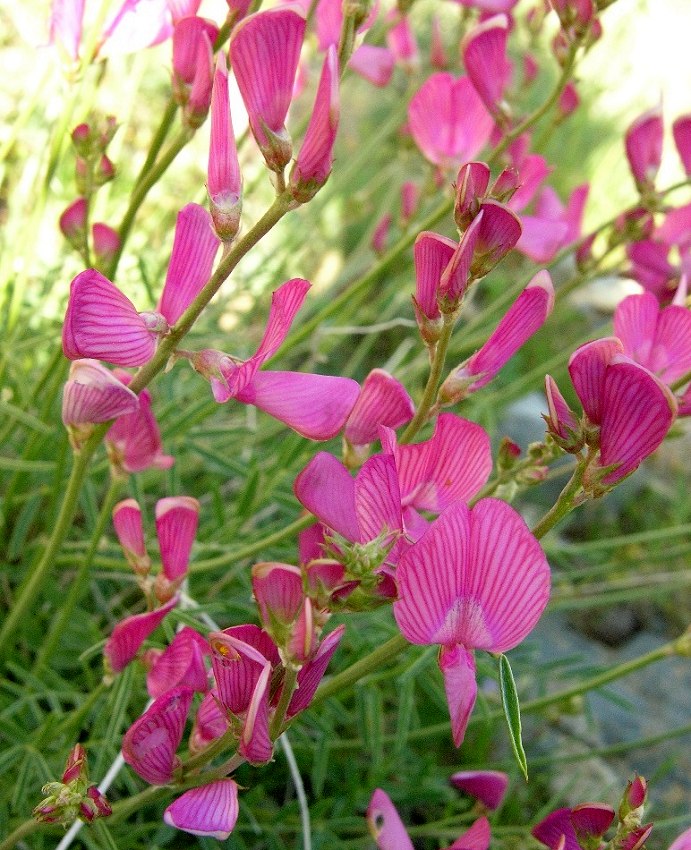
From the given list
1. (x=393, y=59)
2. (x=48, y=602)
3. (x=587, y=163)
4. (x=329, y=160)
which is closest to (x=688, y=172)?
(x=393, y=59)

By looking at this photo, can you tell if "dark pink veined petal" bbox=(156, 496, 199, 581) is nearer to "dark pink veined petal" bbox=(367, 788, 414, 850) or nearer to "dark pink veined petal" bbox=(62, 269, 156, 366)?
"dark pink veined petal" bbox=(62, 269, 156, 366)

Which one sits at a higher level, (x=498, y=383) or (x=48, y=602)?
(x=498, y=383)

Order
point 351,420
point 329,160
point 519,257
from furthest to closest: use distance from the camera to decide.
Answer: point 519,257 → point 351,420 → point 329,160

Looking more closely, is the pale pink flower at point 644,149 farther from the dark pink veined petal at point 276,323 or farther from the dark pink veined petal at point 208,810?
the dark pink veined petal at point 208,810

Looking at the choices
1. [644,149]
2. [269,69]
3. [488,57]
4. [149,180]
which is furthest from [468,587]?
[644,149]

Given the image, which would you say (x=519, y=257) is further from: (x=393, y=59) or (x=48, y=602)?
(x=48, y=602)

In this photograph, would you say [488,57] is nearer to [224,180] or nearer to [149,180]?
[149,180]
